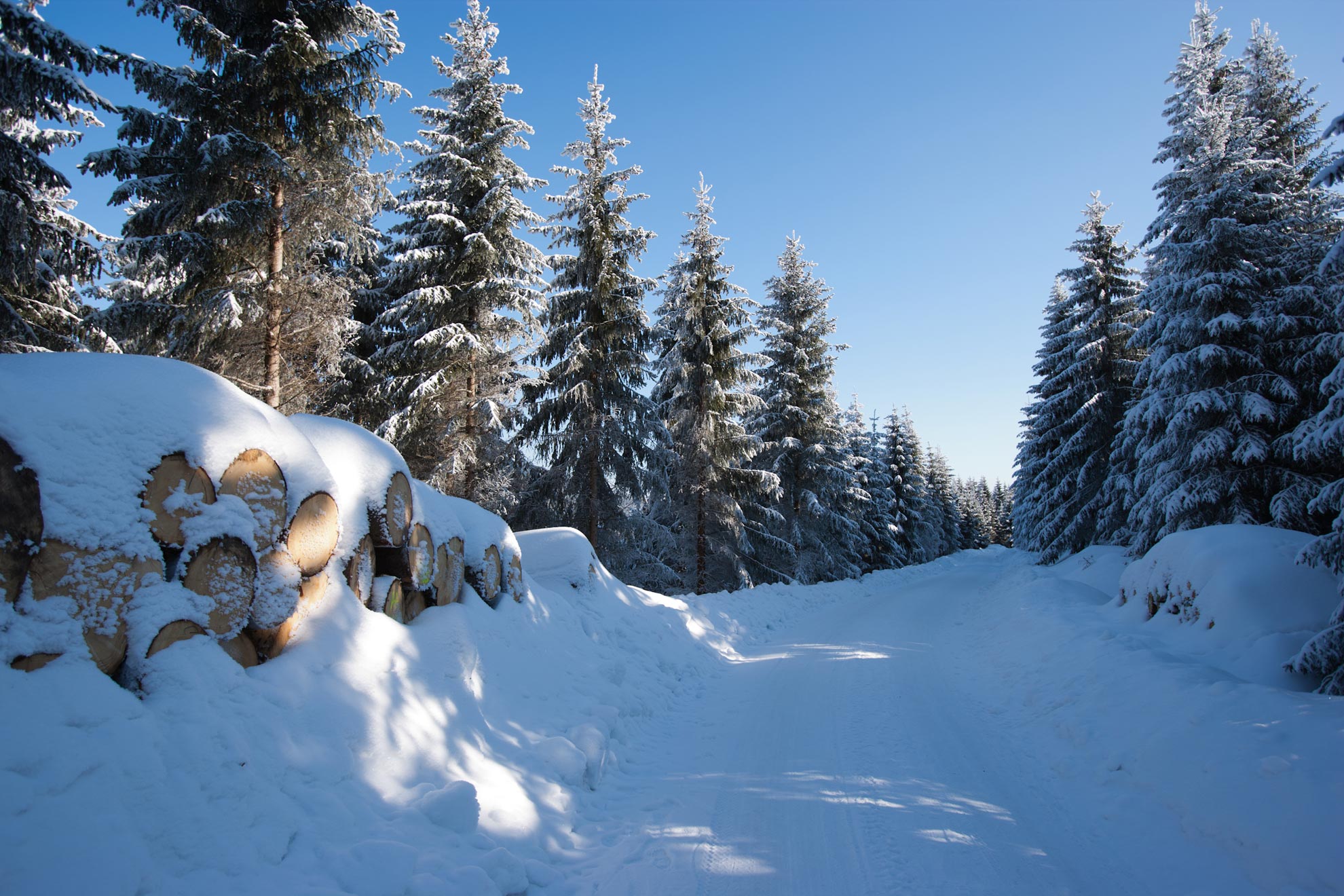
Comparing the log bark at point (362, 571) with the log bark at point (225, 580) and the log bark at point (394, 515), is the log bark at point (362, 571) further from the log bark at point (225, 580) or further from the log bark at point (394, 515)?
the log bark at point (225, 580)

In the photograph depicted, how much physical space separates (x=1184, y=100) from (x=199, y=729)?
21.5 meters

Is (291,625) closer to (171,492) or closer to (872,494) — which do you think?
(171,492)

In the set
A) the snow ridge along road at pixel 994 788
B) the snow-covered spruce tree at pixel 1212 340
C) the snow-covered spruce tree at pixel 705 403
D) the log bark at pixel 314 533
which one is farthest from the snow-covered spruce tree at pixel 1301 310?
the log bark at pixel 314 533

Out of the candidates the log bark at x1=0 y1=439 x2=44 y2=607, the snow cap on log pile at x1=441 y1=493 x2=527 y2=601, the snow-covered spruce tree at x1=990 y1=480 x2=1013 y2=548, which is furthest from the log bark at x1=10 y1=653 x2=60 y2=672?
the snow-covered spruce tree at x1=990 y1=480 x2=1013 y2=548

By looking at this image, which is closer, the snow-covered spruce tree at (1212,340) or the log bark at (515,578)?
the log bark at (515,578)

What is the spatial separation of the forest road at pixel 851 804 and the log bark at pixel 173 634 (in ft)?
8.95

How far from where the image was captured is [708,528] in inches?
725

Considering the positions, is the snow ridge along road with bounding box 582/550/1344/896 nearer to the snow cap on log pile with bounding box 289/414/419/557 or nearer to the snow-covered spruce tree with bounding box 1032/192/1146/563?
the snow cap on log pile with bounding box 289/414/419/557

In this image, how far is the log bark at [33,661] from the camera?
7.93 ft

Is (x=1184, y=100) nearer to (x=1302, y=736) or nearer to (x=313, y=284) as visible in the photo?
(x=1302, y=736)

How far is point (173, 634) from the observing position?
3.00 metres

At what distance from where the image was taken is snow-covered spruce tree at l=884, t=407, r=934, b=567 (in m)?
36.3

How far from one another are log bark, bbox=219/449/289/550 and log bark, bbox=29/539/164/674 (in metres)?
0.61

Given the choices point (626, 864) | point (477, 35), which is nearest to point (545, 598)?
point (626, 864)
